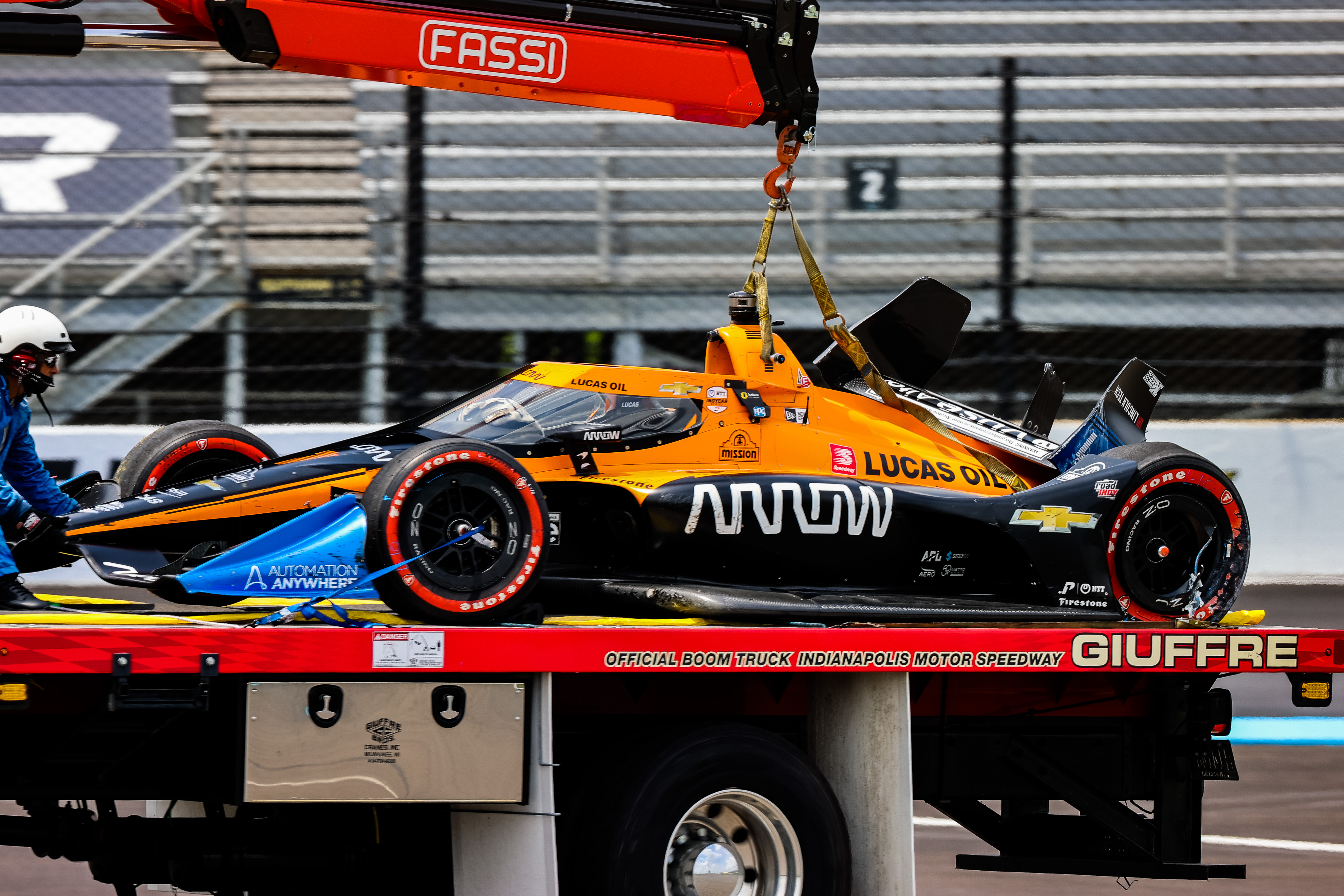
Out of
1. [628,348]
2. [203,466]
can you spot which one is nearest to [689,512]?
[203,466]

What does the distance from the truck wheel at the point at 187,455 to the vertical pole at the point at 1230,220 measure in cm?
866

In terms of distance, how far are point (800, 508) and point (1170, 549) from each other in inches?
55.1

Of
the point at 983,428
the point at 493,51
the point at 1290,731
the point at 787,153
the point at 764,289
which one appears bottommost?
the point at 1290,731

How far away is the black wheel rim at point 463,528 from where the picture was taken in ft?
16.2

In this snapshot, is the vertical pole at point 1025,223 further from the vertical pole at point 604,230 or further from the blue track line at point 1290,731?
the blue track line at point 1290,731

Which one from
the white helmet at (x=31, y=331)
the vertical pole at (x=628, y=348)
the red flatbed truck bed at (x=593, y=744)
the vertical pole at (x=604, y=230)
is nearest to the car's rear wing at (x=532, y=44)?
the white helmet at (x=31, y=331)

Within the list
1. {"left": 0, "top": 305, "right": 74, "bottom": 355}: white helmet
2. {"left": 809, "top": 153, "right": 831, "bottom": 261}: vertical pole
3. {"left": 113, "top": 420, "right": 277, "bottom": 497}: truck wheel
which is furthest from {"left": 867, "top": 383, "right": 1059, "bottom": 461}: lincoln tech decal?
{"left": 809, "top": 153, "right": 831, "bottom": 261}: vertical pole

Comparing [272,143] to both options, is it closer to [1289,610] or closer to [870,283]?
[870,283]

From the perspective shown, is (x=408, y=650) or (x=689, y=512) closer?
(x=408, y=650)

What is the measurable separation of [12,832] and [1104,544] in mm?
3673

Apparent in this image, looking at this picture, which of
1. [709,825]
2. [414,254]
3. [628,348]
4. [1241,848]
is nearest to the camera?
[709,825]

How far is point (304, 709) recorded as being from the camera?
14.4 feet

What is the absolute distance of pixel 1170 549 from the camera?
6027 mm

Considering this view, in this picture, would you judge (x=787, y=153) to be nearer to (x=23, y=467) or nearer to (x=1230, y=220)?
(x=23, y=467)
